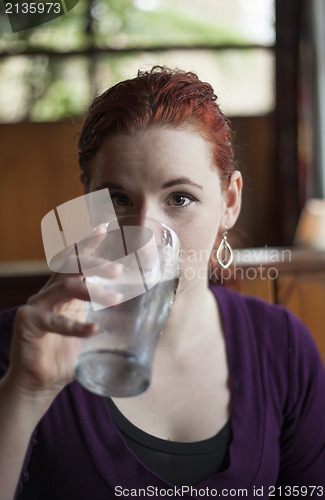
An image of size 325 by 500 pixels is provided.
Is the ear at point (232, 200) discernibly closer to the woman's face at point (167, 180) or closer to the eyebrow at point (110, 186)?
the woman's face at point (167, 180)

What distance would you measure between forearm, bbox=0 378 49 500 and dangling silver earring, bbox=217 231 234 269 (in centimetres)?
35

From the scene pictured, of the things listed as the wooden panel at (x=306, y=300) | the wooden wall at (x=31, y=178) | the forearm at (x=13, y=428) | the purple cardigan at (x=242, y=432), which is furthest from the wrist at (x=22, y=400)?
the wooden wall at (x=31, y=178)

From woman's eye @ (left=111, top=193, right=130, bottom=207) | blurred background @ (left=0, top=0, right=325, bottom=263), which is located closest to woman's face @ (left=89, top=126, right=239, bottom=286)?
woman's eye @ (left=111, top=193, right=130, bottom=207)

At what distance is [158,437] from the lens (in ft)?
2.29

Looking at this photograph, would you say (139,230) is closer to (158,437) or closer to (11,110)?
(158,437)

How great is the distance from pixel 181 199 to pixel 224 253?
0.61 ft

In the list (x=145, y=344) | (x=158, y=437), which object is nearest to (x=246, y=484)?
(x=158, y=437)

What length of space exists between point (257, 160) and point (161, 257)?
3.06m

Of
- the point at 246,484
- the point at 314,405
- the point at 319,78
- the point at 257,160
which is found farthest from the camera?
the point at 257,160

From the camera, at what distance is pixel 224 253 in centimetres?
79

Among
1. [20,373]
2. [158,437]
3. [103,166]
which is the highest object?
[103,166]

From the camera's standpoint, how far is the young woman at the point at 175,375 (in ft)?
1.72

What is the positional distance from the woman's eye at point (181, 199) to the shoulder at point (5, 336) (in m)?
0.30

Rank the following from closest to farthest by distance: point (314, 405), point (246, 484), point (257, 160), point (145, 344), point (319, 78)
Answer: point (145, 344) < point (246, 484) < point (314, 405) < point (319, 78) < point (257, 160)
